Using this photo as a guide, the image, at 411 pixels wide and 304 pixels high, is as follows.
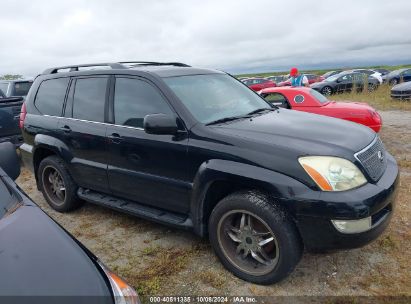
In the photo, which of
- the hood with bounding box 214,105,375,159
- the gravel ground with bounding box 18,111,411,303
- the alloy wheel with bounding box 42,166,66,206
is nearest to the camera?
the hood with bounding box 214,105,375,159

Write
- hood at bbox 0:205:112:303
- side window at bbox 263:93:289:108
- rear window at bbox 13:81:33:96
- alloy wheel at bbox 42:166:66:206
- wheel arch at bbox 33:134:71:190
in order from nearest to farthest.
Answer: hood at bbox 0:205:112:303 < wheel arch at bbox 33:134:71:190 < alloy wheel at bbox 42:166:66:206 < side window at bbox 263:93:289:108 < rear window at bbox 13:81:33:96

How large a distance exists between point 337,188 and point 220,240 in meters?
A: 1.12

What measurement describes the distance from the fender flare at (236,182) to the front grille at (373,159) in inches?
23.5

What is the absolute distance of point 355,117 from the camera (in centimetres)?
711

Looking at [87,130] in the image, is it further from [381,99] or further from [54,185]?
[381,99]

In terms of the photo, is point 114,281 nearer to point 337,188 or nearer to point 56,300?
point 56,300

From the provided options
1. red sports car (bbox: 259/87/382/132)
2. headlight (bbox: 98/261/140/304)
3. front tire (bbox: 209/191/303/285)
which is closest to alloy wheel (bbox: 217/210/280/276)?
front tire (bbox: 209/191/303/285)

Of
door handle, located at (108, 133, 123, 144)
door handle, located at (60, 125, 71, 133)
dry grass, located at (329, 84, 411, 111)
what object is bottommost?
dry grass, located at (329, 84, 411, 111)

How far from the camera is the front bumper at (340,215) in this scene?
2602mm

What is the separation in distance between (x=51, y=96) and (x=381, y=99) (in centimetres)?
1513

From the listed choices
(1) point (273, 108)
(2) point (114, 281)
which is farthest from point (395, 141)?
(2) point (114, 281)

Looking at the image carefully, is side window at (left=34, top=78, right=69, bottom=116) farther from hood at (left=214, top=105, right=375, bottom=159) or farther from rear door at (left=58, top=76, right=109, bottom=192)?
hood at (left=214, top=105, right=375, bottom=159)

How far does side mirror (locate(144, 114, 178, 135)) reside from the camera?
3117mm

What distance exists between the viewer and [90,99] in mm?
4176
